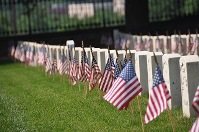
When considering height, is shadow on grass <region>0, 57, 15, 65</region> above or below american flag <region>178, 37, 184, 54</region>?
below

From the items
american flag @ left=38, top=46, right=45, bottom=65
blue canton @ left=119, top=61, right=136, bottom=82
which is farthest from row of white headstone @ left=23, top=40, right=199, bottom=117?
american flag @ left=38, top=46, right=45, bottom=65

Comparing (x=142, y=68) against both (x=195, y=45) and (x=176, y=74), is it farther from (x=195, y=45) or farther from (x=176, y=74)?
(x=195, y=45)

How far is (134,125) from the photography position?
37.6ft

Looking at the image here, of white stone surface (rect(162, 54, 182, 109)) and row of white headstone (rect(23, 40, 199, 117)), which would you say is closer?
row of white headstone (rect(23, 40, 199, 117))

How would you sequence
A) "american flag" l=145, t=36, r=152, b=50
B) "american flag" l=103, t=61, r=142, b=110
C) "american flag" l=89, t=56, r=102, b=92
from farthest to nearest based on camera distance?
1. "american flag" l=145, t=36, r=152, b=50
2. "american flag" l=89, t=56, r=102, b=92
3. "american flag" l=103, t=61, r=142, b=110

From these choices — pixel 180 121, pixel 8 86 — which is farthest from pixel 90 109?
pixel 8 86

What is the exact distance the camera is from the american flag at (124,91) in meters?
10.9

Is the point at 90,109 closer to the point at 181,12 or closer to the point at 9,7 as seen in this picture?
the point at 9,7

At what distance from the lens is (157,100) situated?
33.3 ft

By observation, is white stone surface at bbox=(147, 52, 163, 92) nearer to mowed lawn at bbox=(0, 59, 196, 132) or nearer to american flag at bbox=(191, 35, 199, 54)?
mowed lawn at bbox=(0, 59, 196, 132)

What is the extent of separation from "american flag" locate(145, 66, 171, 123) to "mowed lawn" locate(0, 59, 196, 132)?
0.84 metres

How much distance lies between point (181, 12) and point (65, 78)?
25.3 meters

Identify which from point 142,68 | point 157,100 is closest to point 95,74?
point 142,68

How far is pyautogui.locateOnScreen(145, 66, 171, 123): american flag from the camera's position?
9.98 m
